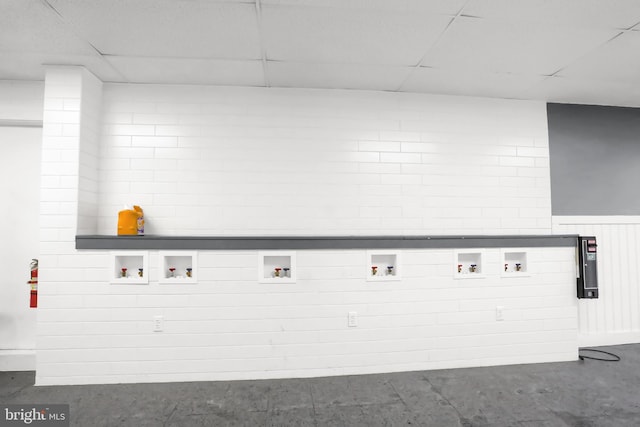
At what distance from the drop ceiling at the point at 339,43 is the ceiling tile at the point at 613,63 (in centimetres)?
1

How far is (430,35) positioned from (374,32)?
1.49ft

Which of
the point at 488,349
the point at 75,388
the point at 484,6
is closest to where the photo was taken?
the point at 484,6

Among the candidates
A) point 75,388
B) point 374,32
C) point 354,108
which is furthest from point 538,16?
point 75,388

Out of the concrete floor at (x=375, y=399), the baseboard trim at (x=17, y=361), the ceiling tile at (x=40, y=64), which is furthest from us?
the baseboard trim at (x=17, y=361)

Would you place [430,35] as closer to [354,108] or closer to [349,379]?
[354,108]

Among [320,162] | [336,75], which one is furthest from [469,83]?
[320,162]

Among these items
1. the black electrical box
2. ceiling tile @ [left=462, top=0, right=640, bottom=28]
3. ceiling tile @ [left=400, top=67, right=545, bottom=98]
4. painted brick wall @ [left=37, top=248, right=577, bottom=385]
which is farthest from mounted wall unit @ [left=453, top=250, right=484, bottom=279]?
ceiling tile @ [left=462, top=0, right=640, bottom=28]

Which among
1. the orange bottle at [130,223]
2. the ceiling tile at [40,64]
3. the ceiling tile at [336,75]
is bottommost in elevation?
the orange bottle at [130,223]

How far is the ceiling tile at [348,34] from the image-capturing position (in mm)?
2229

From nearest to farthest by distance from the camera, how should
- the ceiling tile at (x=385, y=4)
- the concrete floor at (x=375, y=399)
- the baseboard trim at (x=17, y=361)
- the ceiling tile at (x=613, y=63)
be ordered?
the ceiling tile at (x=385, y=4) < the concrete floor at (x=375, y=399) < the ceiling tile at (x=613, y=63) < the baseboard trim at (x=17, y=361)

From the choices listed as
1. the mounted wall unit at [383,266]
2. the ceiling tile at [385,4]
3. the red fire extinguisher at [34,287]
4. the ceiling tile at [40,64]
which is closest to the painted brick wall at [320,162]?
the ceiling tile at [40,64]

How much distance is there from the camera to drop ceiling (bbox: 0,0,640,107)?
7.09 feet

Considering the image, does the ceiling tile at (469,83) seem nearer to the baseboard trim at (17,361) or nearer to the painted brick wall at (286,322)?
the painted brick wall at (286,322)

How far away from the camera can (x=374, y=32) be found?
2.41m
